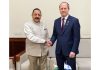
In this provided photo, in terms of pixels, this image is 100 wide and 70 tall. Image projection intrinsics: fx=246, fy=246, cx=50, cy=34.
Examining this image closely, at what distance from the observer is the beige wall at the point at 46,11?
4859 mm

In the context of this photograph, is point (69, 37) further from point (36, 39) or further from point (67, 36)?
point (36, 39)

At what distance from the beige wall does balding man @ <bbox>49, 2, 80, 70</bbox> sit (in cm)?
170

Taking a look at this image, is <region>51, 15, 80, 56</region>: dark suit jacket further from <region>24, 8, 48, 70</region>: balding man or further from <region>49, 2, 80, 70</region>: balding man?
<region>24, 8, 48, 70</region>: balding man

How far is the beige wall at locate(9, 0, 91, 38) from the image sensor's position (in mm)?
4859

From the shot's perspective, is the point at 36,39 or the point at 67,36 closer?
the point at 67,36

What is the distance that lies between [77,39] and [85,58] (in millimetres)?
1674

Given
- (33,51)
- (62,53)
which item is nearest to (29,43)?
(33,51)

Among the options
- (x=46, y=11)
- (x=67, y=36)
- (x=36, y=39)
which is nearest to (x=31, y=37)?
(x=36, y=39)

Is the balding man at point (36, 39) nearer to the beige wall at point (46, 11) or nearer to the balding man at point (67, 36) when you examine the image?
the balding man at point (67, 36)

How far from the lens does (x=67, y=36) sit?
3.09 m

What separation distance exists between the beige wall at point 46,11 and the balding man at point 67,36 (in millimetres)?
1695

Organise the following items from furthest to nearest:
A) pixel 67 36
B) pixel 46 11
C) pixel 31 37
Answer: pixel 46 11, pixel 31 37, pixel 67 36

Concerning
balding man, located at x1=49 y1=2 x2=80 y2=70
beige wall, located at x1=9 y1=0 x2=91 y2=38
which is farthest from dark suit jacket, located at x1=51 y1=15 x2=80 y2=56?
beige wall, located at x1=9 y1=0 x2=91 y2=38

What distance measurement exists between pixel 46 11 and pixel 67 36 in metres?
1.86
